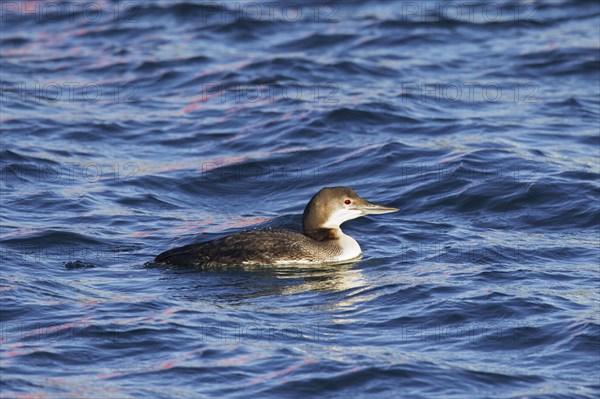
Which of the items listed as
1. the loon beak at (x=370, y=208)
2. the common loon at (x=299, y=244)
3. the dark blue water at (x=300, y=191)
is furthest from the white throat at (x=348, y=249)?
the loon beak at (x=370, y=208)

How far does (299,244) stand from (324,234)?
1.48 ft

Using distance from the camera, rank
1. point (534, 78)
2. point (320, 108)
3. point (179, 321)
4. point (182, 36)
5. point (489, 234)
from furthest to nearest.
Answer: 1. point (182, 36)
2. point (534, 78)
3. point (320, 108)
4. point (489, 234)
5. point (179, 321)

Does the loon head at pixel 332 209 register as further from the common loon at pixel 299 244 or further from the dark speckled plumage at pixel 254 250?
the dark speckled plumage at pixel 254 250

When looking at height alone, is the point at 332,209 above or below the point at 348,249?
above

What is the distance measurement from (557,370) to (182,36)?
1504 cm

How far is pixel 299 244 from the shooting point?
11.8 meters

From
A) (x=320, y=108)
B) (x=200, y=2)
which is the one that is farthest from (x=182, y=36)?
(x=320, y=108)

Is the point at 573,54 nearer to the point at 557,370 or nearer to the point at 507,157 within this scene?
the point at 507,157

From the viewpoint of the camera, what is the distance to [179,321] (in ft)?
32.7

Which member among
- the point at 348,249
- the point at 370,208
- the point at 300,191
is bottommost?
the point at 348,249

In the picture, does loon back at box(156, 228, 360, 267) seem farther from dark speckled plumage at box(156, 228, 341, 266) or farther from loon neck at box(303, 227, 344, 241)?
loon neck at box(303, 227, 344, 241)

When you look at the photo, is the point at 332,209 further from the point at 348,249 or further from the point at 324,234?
the point at 348,249

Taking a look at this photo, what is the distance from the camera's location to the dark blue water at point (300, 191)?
9203 millimetres

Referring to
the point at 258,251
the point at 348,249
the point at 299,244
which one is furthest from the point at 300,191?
the point at 258,251
